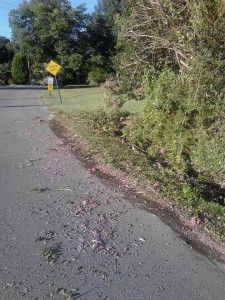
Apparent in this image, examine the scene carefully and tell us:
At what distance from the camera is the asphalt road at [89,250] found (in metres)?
3.51

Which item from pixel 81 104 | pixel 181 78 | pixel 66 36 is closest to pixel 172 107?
pixel 181 78

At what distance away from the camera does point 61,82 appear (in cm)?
6034

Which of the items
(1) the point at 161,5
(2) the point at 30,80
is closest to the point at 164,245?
(1) the point at 161,5

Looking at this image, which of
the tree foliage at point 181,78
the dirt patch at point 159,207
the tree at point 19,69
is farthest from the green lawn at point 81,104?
the tree at point 19,69

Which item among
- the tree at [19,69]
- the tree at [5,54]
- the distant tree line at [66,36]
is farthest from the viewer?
the tree at [5,54]

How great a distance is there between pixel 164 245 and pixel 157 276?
653 millimetres

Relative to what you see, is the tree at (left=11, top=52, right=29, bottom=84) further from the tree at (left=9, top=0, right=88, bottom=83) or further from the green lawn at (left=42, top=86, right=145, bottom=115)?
the green lawn at (left=42, top=86, right=145, bottom=115)

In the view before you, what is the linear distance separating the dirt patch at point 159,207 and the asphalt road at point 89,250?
0.38 ft

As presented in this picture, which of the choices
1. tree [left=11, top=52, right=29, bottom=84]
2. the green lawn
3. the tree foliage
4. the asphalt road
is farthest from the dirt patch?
tree [left=11, top=52, right=29, bottom=84]

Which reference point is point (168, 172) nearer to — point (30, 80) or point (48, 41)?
point (48, 41)

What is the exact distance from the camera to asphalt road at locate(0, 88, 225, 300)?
3510mm

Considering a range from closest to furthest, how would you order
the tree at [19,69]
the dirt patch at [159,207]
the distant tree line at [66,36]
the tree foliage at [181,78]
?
1. the dirt patch at [159,207]
2. the tree foliage at [181,78]
3. the distant tree line at [66,36]
4. the tree at [19,69]

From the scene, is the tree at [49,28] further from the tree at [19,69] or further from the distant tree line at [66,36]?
the tree at [19,69]

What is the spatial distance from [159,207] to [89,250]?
157 cm
